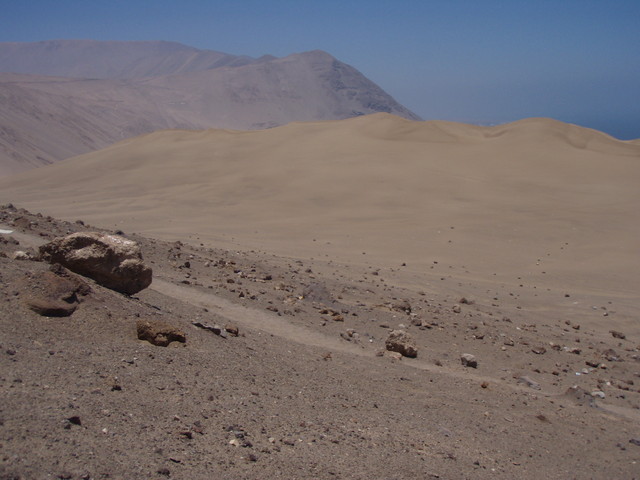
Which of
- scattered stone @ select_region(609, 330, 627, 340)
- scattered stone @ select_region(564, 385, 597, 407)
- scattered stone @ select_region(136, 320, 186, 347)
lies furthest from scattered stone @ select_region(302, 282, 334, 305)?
scattered stone @ select_region(609, 330, 627, 340)

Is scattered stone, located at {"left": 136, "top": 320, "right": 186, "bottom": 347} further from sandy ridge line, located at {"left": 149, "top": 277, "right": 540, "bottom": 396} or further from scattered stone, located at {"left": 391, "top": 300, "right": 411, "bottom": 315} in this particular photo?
scattered stone, located at {"left": 391, "top": 300, "right": 411, "bottom": 315}

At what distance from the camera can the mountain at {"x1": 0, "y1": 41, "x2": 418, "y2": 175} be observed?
228 ft

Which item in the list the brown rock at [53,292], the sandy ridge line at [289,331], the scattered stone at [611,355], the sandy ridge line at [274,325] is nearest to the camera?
the brown rock at [53,292]

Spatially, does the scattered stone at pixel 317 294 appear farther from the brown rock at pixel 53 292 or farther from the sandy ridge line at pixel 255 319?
the brown rock at pixel 53 292

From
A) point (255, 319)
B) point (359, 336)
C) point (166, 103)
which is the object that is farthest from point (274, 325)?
point (166, 103)

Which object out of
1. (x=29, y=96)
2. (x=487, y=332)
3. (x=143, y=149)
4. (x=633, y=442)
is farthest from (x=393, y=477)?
(x=29, y=96)

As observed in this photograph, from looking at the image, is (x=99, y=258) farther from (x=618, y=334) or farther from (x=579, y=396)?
(x=618, y=334)

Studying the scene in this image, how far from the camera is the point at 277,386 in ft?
17.1

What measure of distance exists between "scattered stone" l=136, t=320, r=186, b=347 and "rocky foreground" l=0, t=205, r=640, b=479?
0.01 metres

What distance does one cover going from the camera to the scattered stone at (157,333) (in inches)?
204

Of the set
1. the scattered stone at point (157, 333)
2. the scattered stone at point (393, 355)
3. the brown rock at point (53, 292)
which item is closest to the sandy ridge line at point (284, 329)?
the scattered stone at point (393, 355)

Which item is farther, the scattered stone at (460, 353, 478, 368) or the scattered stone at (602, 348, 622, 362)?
the scattered stone at (602, 348, 622, 362)

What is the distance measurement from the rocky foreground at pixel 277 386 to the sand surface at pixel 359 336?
0.08ft

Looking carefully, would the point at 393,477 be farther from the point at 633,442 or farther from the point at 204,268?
the point at 204,268
